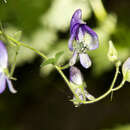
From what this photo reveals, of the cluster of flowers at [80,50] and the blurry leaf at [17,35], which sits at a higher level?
the blurry leaf at [17,35]

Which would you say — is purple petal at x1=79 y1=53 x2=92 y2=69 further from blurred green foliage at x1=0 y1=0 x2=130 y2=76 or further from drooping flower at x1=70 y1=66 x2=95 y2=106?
blurred green foliage at x1=0 y1=0 x2=130 y2=76

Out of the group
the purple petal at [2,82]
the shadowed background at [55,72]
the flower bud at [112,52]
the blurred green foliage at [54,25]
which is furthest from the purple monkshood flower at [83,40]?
the blurred green foliage at [54,25]

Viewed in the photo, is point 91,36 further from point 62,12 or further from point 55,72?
point 55,72

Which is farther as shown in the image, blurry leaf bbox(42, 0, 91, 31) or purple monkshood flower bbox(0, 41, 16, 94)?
blurry leaf bbox(42, 0, 91, 31)

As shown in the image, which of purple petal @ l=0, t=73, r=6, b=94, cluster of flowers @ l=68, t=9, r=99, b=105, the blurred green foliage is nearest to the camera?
purple petal @ l=0, t=73, r=6, b=94

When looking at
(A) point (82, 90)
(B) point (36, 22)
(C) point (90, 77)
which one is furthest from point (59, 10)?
(A) point (82, 90)

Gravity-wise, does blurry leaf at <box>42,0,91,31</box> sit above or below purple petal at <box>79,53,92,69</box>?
below

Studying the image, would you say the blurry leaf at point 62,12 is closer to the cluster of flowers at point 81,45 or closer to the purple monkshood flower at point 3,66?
the cluster of flowers at point 81,45

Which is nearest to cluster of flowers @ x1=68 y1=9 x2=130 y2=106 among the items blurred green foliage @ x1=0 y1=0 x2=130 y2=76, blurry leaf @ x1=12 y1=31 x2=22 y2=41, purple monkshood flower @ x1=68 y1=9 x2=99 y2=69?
purple monkshood flower @ x1=68 y1=9 x2=99 y2=69

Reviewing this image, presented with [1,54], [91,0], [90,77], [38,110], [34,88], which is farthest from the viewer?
[38,110]

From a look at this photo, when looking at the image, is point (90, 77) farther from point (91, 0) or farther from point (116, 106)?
point (91, 0)

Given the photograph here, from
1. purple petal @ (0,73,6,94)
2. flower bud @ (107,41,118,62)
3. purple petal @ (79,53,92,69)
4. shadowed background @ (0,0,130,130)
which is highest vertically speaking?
purple petal @ (0,73,6,94)
